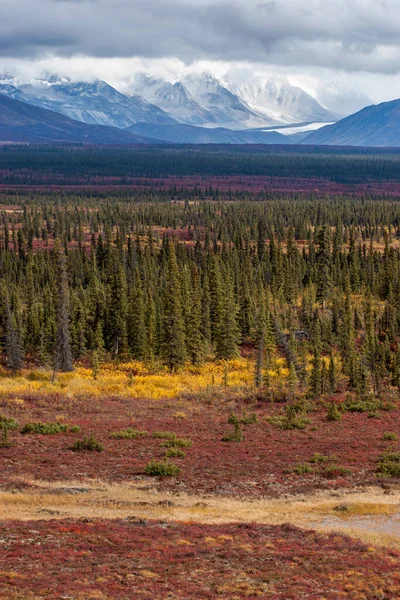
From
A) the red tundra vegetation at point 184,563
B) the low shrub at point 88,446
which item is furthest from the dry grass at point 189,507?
the low shrub at point 88,446

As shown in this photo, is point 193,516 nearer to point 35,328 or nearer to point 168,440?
point 168,440

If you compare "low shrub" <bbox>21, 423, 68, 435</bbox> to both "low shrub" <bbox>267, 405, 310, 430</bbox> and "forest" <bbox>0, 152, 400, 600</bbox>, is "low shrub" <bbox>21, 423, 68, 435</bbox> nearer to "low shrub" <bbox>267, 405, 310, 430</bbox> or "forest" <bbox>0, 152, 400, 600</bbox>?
"forest" <bbox>0, 152, 400, 600</bbox>

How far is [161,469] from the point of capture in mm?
46406

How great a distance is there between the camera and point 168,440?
181 feet

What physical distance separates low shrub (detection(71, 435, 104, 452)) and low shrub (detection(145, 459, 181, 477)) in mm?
6108

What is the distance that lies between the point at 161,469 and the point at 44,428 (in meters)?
13.8

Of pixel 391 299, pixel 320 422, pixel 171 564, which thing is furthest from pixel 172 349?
pixel 171 564

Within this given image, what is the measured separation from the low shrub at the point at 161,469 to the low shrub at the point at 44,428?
12147mm

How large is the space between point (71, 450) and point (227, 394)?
25.6 metres

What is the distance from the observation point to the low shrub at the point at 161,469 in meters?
46.1

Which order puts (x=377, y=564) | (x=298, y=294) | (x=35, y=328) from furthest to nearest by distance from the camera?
1. (x=298, y=294)
2. (x=35, y=328)
3. (x=377, y=564)

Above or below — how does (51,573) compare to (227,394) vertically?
above

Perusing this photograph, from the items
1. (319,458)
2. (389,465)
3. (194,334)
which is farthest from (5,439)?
(194,334)

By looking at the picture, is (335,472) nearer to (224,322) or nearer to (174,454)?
(174,454)
